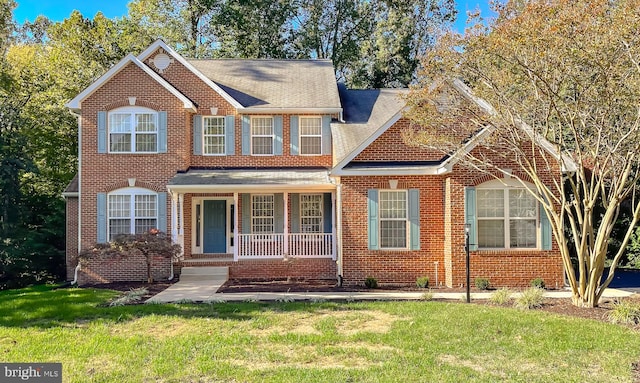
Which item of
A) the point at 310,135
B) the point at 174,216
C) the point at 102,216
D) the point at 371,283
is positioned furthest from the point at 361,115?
the point at 102,216

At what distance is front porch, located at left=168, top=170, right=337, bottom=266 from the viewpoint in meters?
14.4

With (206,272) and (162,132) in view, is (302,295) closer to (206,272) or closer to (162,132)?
(206,272)

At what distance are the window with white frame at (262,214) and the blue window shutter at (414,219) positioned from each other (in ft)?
17.4

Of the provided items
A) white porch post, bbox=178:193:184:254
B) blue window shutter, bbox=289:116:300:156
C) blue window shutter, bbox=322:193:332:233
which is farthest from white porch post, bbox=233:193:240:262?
blue window shutter, bbox=322:193:332:233

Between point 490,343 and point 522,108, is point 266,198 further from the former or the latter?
point 490,343

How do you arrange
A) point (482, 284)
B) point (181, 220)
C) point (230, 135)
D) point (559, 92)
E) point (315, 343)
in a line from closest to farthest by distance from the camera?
point (315, 343) → point (559, 92) → point (482, 284) → point (181, 220) → point (230, 135)

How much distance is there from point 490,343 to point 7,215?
55.3ft

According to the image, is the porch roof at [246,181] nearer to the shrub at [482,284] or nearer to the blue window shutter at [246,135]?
the blue window shutter at [246,135]

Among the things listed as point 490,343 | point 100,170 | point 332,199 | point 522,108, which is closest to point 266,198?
point 332,199

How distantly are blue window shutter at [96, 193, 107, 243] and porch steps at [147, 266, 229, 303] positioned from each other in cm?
276

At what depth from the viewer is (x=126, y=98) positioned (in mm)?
15047

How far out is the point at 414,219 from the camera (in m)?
12.8

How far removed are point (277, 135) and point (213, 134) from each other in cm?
224

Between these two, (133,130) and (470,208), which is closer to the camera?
(470,208)
